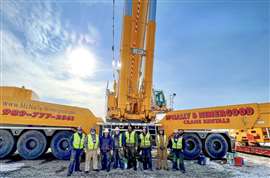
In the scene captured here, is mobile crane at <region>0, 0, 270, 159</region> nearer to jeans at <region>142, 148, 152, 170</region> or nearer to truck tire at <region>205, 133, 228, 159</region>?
truck tire at <region>205, 133, 228, 159</region>

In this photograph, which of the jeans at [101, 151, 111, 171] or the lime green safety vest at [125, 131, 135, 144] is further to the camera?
the lime green safety vest at [125, 131, 135, 144]

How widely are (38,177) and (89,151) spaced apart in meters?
1.62

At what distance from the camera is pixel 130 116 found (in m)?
8.88

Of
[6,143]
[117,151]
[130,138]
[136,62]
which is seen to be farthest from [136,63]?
[6,143]

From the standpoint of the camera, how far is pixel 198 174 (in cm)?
593

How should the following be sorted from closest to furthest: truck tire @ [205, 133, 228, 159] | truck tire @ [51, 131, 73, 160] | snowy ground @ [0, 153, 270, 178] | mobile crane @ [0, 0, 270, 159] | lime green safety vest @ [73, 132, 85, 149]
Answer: snowy ground @ [0, 153, 270, 178], lime green safety vest @ [73, 132, 85, 149], mobile crane @ [0, 0, 270, 159], truck tire @ [51, 131, 73, 160], truck tire @ [205, 133, 228, 159]

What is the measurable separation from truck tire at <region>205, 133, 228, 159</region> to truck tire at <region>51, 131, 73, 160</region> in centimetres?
611

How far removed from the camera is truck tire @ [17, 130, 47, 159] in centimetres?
734

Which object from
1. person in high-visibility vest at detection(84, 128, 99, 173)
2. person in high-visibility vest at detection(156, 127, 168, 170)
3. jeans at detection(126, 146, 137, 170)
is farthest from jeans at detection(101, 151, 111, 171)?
person in high-visibility vest at detection(156, 127, 168, 170)

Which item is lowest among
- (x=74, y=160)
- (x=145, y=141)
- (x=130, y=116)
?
(x=74, y=160)

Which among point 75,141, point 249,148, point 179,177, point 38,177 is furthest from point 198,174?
point 249,148

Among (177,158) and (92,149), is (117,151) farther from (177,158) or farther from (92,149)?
(177,158)

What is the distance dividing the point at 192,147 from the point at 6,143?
7846 millimetres

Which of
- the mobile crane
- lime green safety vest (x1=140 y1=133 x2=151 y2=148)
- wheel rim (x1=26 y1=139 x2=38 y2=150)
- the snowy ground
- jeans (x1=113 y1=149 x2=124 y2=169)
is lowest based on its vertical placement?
the snowy ground
